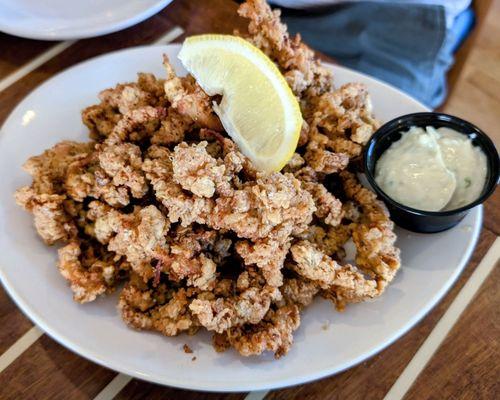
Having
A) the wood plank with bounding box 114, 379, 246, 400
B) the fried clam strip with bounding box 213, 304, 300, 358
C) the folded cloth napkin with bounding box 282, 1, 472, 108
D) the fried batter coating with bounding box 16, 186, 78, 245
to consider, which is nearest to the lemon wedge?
the fried clam strip with bounding box 213, 304, 300, 358

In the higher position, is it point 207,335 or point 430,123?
point 430,123

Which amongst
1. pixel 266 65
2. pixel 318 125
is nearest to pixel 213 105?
pixel 266 65

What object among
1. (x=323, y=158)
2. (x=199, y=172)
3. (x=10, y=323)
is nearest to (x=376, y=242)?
(x=323, y=158)

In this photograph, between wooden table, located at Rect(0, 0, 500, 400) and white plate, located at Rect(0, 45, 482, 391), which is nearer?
white plate, located at Rect(0, 45, 482, 391)

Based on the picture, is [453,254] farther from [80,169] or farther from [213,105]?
[80,169]

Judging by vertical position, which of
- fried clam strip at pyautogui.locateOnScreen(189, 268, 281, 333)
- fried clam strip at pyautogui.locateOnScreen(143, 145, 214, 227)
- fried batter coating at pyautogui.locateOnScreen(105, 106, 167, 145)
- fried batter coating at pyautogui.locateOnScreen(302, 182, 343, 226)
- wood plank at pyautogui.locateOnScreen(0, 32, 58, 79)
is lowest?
fried clam strip at pyautogui.locateOnScreen(189, 268, 281, 333)

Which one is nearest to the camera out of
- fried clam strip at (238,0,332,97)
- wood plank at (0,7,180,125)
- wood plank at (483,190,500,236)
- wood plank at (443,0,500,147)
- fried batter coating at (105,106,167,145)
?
fried batter coating at (105,106,167,145)

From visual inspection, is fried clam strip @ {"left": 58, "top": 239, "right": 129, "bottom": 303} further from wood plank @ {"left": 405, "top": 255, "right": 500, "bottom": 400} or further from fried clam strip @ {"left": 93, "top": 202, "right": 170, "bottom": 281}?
wood plank @ {"left": 405, "top": 255, "right": 500, "bottom": 400}

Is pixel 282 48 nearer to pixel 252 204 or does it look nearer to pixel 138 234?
pixel 252 204

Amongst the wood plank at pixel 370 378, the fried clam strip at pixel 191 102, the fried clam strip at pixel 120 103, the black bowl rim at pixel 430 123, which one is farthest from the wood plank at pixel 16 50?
the wood plank at pixel 370 378
